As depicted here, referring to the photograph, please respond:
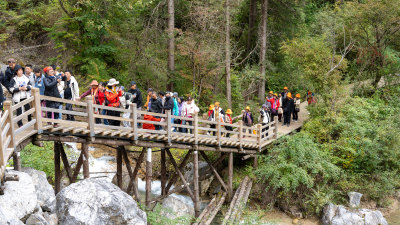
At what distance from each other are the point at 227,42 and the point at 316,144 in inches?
285

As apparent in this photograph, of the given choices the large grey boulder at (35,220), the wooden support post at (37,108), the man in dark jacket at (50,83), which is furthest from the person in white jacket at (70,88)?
the large grey boulder at (35,220)

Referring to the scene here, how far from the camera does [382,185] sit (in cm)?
1755

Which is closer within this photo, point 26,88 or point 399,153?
point 26,88

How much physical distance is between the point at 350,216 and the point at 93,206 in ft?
35.9

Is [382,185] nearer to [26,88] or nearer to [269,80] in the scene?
[269,80]

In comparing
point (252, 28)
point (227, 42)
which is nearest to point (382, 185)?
point (227, 42)

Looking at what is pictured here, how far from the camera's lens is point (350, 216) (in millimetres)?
15773

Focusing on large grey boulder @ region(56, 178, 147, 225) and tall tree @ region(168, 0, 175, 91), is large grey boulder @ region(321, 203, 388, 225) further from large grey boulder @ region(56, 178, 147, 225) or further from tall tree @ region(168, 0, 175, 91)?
tall tree @ region(168, 0, 175, 91)

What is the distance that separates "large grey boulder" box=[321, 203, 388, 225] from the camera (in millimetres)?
15586

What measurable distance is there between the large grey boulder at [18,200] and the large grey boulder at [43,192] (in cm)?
147

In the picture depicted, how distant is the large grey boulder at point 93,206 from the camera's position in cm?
909

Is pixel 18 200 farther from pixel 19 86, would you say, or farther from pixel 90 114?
pixel 19 86

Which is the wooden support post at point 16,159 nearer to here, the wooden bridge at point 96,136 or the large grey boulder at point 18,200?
the wooden bridge at point 96,136

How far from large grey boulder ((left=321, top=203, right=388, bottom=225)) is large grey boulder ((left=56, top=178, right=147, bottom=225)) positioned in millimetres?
9132
